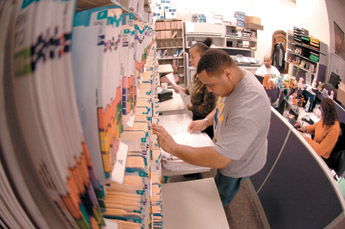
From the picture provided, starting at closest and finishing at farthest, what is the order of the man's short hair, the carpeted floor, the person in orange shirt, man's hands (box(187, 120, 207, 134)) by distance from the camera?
the man's short hair
man's hands (box(187, 120, 207, 134))
the carpeted floor
the person in orange shirt

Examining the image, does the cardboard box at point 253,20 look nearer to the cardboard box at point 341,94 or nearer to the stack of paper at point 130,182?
the cardboard box at point 341,94

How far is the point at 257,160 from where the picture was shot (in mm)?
1565

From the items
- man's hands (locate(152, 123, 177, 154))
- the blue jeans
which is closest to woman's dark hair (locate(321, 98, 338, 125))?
the blue jeans

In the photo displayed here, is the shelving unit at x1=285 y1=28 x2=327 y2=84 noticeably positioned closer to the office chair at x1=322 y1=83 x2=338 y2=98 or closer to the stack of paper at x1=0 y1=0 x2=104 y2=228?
the office chair at x1=322 y1=83 x2=338 y2=98

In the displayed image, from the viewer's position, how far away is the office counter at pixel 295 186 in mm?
1415

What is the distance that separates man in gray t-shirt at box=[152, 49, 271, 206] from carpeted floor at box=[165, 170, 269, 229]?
3.66ft

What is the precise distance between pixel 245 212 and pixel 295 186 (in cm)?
92

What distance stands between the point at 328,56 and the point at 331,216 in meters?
4.13

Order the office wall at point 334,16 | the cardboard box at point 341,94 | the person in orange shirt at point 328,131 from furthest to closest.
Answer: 1. the office wall at point 334,16
2. the cardboard box at point 341,94
3. the person in orange shirt at point 328,131

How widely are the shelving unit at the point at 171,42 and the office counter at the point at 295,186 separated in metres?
5.97

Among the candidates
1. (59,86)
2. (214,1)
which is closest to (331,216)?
(59,86)

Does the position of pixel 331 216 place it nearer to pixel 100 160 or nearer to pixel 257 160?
pixel 257 160

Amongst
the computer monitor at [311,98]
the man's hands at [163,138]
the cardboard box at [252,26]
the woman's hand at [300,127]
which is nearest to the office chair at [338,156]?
the woman's hand at [300,127]

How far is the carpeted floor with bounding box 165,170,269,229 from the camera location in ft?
7.43
